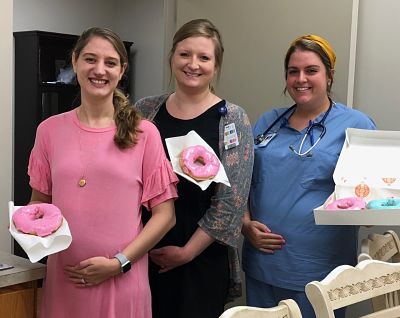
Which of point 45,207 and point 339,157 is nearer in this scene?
point 45,207

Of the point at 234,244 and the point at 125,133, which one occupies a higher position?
the point at 125,133

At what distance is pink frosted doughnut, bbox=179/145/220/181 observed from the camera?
1.57m

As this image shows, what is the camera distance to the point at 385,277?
135cm

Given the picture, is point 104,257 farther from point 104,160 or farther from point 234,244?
point 234,244

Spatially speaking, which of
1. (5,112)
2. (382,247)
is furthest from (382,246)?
(5,112)

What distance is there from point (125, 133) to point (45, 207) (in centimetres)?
29

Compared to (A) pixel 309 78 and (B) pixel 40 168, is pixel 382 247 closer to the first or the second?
(A) pixel 309 78

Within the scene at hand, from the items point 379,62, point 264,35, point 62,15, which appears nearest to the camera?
point 379,62

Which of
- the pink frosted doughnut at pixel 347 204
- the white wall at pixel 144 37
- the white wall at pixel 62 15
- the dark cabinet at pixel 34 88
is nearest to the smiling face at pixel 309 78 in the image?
the pink frosted doughnut at pixel 347 204

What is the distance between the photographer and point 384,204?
1.65 m

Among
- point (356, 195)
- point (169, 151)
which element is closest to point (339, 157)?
point (356, 195)

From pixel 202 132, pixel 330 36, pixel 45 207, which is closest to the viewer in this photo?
pixel 45 207

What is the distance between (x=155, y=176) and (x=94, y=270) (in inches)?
11.4

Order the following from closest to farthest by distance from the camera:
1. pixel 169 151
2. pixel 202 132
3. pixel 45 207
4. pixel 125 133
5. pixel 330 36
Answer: pixel 45 207
pixel 125 133
pixel 169 151
pixel 202 132
pixel 330 36
